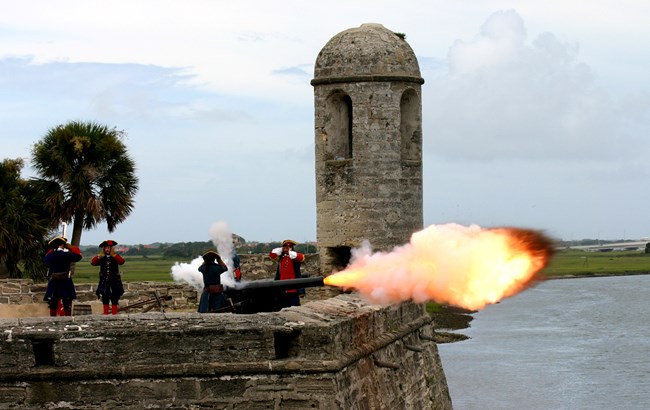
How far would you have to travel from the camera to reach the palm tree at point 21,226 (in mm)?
24094

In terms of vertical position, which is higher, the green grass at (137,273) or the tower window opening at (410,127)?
the tower window opening at (410,127)

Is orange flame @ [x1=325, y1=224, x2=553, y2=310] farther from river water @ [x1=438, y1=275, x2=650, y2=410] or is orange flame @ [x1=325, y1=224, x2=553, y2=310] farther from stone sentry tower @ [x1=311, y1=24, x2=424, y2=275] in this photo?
river water @ [x1=438, y1=275, x2=650, y2=410]

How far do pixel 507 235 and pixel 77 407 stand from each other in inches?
196

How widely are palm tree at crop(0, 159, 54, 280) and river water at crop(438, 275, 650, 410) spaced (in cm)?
1049

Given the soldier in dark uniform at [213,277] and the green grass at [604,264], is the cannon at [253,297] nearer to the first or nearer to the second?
the soldier in dark uniform at [213,277]

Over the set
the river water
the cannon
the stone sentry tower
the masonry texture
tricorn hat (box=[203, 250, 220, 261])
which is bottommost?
the river water

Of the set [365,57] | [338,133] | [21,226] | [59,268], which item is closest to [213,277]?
[59,268]

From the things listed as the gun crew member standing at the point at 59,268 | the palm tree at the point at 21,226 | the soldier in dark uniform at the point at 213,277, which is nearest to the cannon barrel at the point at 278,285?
the soldier in dark uniform at the point at 213,277

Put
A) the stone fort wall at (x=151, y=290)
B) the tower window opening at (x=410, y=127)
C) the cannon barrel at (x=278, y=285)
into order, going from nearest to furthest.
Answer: the cannon barrel at (x=278, y=285), the stone fort wall at (x=151, y=290), the tower window opening at (x=410, y=127)

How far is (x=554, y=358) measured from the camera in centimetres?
4006

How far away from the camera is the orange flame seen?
13797mm

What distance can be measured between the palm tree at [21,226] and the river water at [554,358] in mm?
10493

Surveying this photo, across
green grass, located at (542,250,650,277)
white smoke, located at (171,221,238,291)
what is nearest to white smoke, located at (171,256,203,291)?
white smoke, located at (171,221,238,291)

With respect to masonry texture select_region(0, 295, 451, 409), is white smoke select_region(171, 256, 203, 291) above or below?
above
